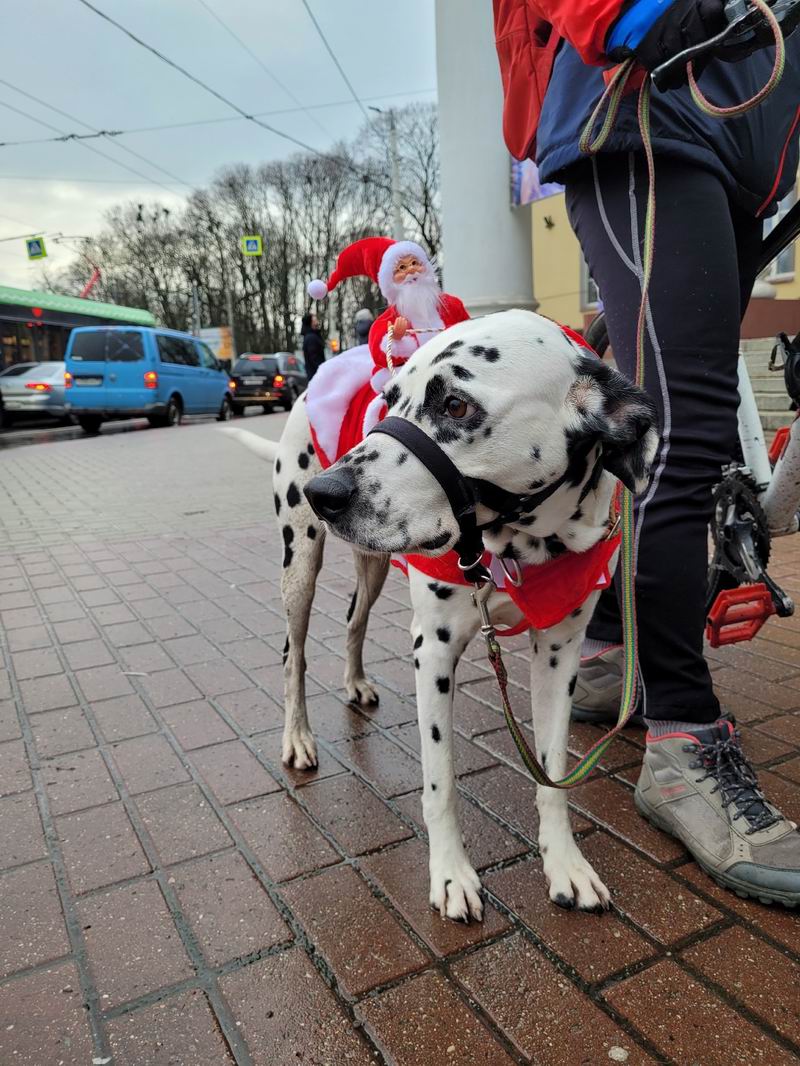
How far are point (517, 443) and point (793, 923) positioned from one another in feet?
4.22

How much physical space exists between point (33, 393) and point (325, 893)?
1910 centimetres

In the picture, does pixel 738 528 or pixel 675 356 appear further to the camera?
pixel 738 528

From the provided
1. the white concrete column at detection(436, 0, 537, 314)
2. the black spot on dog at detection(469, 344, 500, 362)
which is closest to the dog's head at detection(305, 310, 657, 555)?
the black spot on dog at detection(469, 344, 500, 362)

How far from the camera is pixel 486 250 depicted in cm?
691

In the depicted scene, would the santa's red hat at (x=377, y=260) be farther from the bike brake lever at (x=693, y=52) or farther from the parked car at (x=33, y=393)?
the parked car at (x=33, y=393)

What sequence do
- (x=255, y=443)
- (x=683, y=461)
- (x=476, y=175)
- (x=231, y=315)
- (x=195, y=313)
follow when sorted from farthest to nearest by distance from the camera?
(x=231, y=315) → (x=195, y=313) → (x=476, y=175) → (x=255, y=443) → (x=683, y=461)

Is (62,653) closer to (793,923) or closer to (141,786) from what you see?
(141,786)

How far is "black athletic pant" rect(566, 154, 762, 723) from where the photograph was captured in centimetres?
201

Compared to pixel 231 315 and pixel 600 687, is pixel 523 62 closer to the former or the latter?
pixel 600 687

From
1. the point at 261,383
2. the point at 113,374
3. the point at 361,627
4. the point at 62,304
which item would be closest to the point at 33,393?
the point at 113,374

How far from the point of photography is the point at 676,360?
2.05m

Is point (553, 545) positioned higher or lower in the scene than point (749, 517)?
higher

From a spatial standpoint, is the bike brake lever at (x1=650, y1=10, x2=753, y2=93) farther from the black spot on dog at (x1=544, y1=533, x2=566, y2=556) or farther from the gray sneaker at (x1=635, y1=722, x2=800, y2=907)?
the gray sneaker at (x1=635, y1=722, x2=800, y2=907)

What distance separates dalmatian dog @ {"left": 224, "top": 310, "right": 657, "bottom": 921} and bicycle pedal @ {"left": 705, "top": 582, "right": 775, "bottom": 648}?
2.84ft
